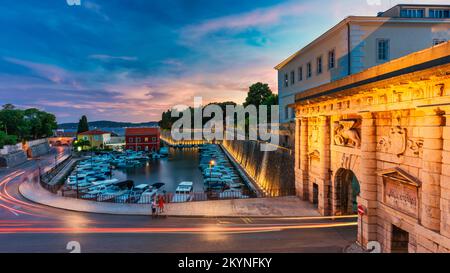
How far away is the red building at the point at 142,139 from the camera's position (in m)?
87.9

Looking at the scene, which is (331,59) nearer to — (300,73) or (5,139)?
(300,73)

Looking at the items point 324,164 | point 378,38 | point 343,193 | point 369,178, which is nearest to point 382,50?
point 378,38

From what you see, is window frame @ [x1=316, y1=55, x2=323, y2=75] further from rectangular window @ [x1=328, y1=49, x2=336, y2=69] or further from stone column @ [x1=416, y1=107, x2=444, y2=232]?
stone column @ [x1=416, y1=107, x2=444, y2=232]

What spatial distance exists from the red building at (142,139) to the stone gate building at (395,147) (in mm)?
79485

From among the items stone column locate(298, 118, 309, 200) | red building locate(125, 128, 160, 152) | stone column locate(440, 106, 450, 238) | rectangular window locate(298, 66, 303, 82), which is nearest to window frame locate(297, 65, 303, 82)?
rectangular window locate(298, 66, 303, 82)

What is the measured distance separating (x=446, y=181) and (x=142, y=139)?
88200 millimetres

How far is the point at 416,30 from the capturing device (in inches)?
821

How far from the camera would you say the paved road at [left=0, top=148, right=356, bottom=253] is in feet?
38.2

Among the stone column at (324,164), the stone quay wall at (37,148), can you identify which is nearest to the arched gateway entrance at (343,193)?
the stone column at (324,164)

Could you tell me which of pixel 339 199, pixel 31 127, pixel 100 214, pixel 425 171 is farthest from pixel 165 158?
pixel 425 171

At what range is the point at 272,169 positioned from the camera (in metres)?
32.0

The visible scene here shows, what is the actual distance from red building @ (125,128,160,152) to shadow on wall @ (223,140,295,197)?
47.5 m
